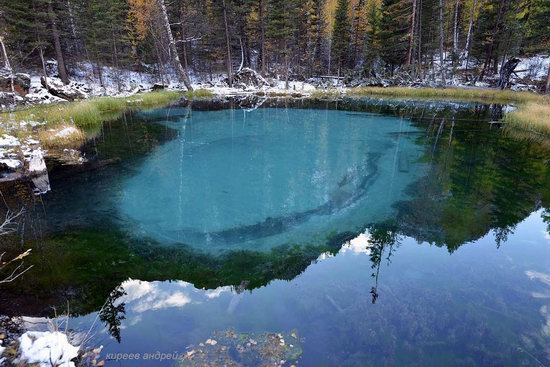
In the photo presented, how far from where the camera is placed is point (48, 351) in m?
2.77

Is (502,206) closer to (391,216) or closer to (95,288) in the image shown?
(391,216)

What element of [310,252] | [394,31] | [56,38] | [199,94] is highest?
[394,31]

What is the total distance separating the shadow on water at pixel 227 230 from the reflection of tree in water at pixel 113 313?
0.05 ft

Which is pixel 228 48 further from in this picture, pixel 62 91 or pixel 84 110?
pixel 84 110

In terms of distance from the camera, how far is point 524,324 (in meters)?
3.92

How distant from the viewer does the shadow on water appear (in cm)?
465

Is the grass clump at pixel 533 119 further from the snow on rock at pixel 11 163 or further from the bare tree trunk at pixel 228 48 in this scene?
the bare tree trunk at pixel 228 48

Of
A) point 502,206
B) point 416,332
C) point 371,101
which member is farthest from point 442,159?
point 371,101

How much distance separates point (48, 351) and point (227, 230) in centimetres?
381

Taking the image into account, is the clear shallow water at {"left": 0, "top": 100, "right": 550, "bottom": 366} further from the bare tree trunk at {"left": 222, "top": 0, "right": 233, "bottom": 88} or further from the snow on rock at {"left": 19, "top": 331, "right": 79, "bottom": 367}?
the bare tree trunk at {"left": 222, "top": 0, "right": 233, "bottom": 88}

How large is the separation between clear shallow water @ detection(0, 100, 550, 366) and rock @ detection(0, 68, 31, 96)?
11271mm

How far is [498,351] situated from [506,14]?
3554cm

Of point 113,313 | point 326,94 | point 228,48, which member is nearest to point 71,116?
point 113,313

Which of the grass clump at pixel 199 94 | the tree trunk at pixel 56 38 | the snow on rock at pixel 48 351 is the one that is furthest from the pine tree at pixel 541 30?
the tree trunk at pixel 56 38
